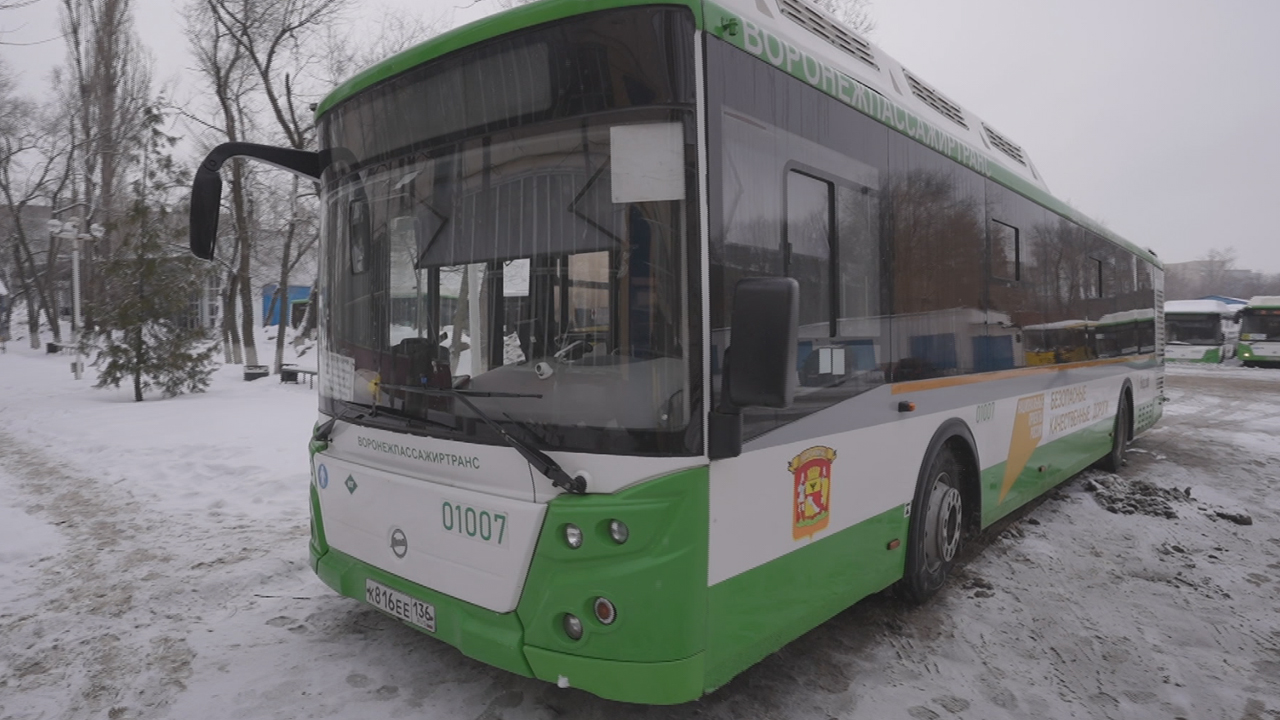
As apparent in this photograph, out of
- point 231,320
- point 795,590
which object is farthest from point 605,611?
point 231,320

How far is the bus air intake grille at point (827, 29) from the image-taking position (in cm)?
380

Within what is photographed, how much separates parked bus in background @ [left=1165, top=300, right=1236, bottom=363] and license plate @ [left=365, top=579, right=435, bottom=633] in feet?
142

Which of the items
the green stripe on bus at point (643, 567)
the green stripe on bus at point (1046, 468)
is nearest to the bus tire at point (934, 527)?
the green stripe on bus at point (1046, 468)

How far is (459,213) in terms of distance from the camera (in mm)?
3299

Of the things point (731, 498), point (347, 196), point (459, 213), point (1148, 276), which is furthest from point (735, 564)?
point (1148, 276)

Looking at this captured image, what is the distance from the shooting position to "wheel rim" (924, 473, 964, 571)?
4.83m

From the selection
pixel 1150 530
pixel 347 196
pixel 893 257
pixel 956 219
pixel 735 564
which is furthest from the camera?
pixel 1150 530

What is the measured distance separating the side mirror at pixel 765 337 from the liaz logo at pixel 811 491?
34.2 inches

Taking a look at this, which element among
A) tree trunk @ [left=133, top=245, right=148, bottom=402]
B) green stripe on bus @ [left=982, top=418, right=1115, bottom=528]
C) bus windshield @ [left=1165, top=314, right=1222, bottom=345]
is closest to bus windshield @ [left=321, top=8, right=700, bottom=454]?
green stripe on bus @ [left=982, top=418, right=1115, bottom=528]

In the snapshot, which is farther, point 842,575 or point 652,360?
point 842,575

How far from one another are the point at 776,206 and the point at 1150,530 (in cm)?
576

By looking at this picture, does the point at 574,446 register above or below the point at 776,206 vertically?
below

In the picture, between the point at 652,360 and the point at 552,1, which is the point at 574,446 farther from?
the point at 552,1

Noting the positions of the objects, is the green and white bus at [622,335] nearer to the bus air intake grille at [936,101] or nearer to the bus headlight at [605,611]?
the bus headlight at [605,611]
